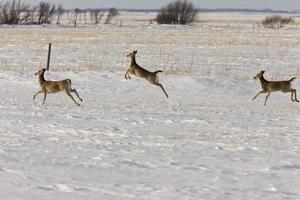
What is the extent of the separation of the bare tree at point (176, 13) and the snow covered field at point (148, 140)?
7892 centimetres

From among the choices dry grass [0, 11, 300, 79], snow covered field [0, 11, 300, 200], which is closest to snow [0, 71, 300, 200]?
snow covered field [0, 11, 300, 200]

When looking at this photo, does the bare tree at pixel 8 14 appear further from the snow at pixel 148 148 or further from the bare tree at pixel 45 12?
the snow at pixel 148 148

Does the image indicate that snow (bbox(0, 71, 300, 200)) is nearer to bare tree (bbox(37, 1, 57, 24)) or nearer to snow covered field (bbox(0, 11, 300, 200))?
snow covered field (bbox(0, 11, 300, 200))

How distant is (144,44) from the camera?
43.5 metres

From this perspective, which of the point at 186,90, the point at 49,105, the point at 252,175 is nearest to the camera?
the point at 252,175

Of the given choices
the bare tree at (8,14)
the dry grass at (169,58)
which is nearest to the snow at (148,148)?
the dry grass at (169,58)

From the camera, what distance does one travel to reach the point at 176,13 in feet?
336

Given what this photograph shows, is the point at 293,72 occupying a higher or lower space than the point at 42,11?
lower

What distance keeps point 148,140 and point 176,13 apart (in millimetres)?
93024

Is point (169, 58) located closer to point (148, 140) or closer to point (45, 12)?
point (148, 140)

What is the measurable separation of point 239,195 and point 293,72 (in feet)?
64.6

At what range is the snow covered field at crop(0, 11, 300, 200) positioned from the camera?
7457mm

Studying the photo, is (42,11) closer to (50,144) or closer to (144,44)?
(144,44)

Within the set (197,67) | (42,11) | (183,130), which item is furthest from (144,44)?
(42,11)
